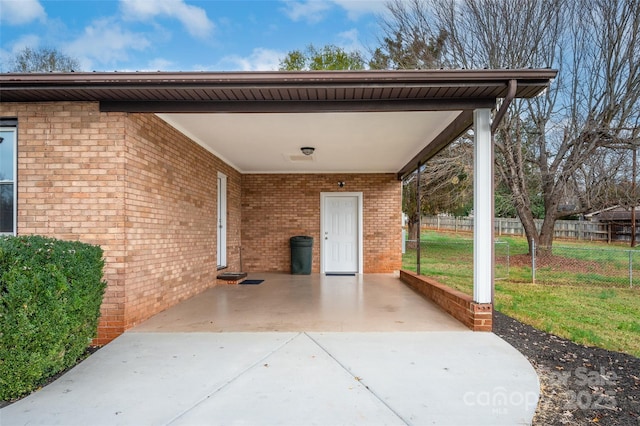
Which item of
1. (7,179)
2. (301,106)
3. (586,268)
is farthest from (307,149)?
(586,268)

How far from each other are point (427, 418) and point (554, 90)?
11921 millimetres

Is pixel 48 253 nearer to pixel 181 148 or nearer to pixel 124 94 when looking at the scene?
pixel 124 94

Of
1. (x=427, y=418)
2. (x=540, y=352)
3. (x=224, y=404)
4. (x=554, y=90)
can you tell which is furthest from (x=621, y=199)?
(x=224, y=404)

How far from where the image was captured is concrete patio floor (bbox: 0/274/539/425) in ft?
8.41

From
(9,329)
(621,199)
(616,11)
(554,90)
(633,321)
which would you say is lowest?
(633,321)

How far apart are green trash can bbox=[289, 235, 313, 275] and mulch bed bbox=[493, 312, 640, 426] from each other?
570 cm

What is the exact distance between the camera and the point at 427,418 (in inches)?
99.0

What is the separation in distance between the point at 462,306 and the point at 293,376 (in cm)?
265

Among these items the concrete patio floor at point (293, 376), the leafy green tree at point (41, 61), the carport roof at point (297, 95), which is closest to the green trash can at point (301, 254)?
the carport roof at point (297, 95)

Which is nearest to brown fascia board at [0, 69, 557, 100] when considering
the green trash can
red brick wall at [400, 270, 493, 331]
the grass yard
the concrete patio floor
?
red brick wall at [400, 270, 493, 331]

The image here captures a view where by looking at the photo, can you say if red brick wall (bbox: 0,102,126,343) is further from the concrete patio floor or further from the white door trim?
the white door trim

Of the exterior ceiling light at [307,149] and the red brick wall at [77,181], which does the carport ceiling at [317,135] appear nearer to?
the exterior ceiling light at [307,149]

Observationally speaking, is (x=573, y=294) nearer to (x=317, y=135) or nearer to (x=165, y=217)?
(x=317, y=135)

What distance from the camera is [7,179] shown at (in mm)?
4363
